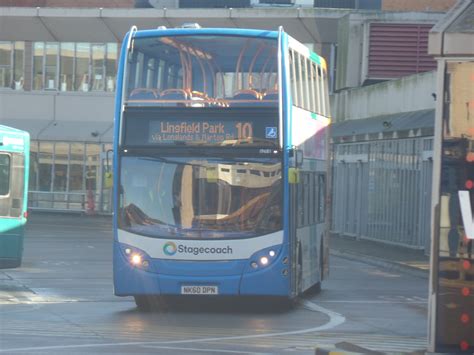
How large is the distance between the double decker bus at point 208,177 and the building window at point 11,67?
4127cm

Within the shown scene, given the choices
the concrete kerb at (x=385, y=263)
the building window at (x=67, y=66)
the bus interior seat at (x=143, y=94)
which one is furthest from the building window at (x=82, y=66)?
the bus interior seat at (x=143, y=94)

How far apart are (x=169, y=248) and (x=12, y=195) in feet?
23.2

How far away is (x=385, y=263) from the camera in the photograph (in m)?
29.9

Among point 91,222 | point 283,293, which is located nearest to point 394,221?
point 91,222

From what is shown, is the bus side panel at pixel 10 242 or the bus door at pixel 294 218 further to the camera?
the bus side panel at pixel 10 242

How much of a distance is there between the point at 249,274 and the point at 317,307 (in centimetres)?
225

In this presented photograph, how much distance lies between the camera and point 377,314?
17953 mm

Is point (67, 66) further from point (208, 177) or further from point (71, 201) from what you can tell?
point (208, 177)

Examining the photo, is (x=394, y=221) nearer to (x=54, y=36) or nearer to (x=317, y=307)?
(x=317, y=307)

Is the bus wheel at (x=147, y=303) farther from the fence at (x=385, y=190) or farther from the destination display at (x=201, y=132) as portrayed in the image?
the fence at (x=385, y=190)

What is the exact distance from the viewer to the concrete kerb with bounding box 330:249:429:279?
27266 millimetres

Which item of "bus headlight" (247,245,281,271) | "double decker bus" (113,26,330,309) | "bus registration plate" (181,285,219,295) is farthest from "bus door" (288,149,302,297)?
"bus registration plate" (181,285,219,295)

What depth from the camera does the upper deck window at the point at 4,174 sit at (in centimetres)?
2303

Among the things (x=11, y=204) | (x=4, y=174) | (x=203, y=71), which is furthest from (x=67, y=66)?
(x=203, y=71)
